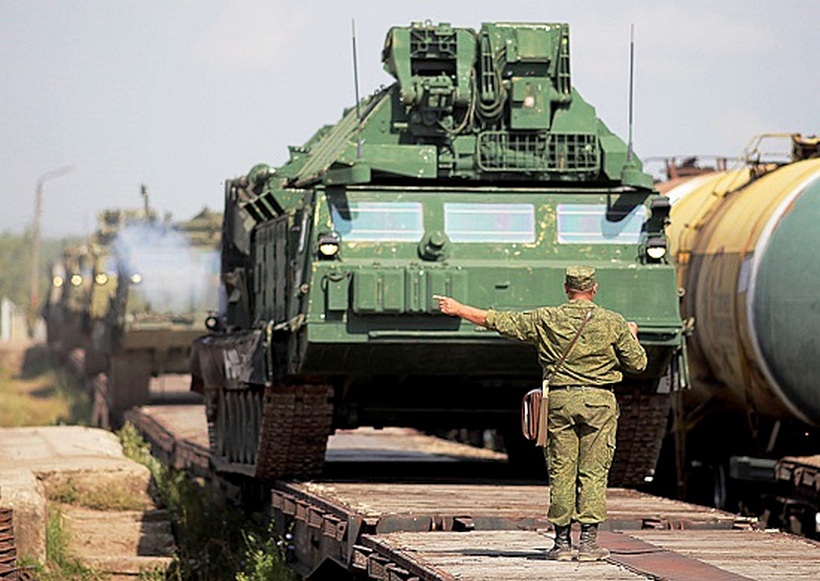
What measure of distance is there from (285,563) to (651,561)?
389 centimetres

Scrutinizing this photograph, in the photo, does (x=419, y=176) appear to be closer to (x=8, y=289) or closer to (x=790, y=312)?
(x=790, y=312)

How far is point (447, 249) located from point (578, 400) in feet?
13.8

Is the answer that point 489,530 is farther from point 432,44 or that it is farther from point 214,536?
point 214,536

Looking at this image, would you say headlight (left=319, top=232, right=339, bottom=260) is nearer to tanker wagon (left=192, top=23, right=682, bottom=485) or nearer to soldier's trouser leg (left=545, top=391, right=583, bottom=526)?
tanker wagon (left=192, top=23, right=682, bottom=485)

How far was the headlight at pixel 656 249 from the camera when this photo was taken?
511 inches

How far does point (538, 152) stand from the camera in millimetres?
13750

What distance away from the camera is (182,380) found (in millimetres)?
33000

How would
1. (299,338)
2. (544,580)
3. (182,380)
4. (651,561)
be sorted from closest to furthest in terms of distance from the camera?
(544,580) → (651,561) → (299,338) → (182,380)

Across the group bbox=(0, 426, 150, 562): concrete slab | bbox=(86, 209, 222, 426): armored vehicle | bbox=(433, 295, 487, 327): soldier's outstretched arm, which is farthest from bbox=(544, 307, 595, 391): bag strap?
bbox=(86, 209, 222, 426): armored vehicle

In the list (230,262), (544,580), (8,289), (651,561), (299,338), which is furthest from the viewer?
(8,289)

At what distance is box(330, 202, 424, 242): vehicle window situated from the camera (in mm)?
13070

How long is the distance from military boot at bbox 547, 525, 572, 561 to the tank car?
178 inches

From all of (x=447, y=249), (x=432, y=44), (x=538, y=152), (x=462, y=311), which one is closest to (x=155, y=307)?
(x=432, y=44)

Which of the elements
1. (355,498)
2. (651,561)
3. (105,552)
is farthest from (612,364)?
(105,552)
